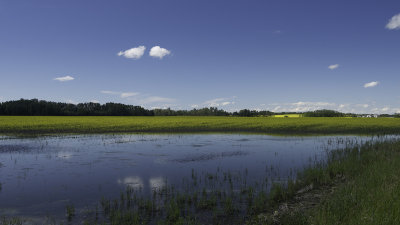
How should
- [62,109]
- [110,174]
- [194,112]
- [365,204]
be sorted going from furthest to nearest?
[194,112], [62,109], [110,174], [365,204]

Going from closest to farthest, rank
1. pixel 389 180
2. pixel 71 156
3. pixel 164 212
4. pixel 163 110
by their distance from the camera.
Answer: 1. pixel 164 212
2. pixel 389 180
3. pixel 71 156
4. pixel 163 110

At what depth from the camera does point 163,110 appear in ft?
558

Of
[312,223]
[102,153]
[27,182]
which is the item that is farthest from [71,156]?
[312,223]

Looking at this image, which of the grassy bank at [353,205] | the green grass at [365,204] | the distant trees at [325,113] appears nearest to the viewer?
the green grass at [365,204]

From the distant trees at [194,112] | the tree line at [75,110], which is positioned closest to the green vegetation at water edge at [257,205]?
the tree line at [75,110]

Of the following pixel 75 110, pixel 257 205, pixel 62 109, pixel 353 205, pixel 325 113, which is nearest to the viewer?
pixel 353 205

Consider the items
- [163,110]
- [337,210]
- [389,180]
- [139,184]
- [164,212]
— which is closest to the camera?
[337,210]

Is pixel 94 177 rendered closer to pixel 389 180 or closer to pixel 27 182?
pixel 27 182

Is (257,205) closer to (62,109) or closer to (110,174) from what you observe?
(110,174)

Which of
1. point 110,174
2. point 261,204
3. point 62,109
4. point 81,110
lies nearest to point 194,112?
point 81,110

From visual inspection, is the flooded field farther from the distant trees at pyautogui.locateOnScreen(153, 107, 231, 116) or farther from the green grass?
the distant trees at pyautogui.locateOnScreen(153, 107, 231, 116)

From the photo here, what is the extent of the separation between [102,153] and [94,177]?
28.3 ft

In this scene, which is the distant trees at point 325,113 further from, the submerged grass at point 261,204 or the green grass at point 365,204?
the green grass at point 365,204

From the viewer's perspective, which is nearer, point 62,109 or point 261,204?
point 261,204
